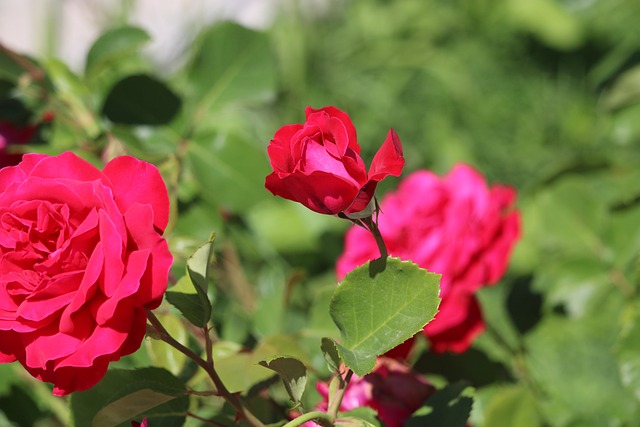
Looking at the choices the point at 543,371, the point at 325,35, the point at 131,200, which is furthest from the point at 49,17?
the point at 131,200

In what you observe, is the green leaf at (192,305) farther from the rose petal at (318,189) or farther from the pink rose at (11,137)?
the pink rose at (11,137)

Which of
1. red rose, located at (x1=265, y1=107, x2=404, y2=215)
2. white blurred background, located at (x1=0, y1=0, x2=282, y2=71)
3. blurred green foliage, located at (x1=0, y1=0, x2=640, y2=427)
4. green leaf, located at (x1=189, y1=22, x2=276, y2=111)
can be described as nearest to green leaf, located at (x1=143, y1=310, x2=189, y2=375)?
blurred green foliage, located at (x1=0, y1=0, x2=640, y2=427)

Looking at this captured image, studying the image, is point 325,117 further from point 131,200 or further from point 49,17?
point 49,17

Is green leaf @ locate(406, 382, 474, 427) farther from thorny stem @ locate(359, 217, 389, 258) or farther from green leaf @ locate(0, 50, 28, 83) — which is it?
green leaf @ locate(0, 50, 28, 83)

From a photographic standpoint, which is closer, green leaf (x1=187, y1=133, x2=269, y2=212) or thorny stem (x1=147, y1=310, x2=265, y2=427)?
thorny stem (x1=147, y1=310, x2=265, y2=427)

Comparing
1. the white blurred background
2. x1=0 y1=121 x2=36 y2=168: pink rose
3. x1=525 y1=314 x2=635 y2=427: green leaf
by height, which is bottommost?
the white blurred background

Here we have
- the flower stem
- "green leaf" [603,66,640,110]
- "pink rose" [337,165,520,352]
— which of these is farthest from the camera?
"green leaf" [603,66,640,110]

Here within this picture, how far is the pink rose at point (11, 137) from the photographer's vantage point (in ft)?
2.67

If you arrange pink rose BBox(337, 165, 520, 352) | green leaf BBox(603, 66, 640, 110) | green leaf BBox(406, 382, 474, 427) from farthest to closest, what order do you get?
green leaf BBox(603, 66, 640, 110) → pink rose BBox(337, 165, 520, 352) → green leaf BBox(406, 382, 474, 427)

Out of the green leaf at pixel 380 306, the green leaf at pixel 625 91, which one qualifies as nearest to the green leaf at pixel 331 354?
the green leaf at pixel 380 306

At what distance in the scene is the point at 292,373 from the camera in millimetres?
497

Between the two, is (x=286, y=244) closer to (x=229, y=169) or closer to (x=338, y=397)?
(x=229, y=169)

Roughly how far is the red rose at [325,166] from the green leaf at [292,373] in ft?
0.29

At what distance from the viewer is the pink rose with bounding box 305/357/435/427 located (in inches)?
24.9
